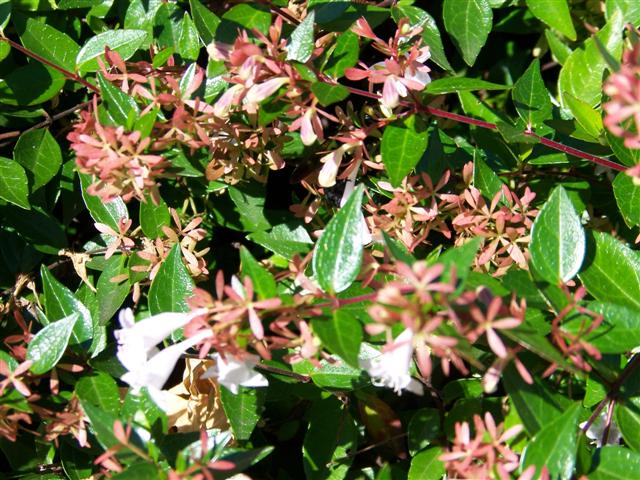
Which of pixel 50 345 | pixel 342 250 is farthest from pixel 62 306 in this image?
pixel 342 250

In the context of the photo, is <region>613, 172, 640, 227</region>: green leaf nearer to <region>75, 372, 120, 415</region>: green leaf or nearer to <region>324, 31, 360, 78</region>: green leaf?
<region>324, 31, 360, 78</region>: green leaf

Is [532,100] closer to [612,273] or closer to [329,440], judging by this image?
[612,273]

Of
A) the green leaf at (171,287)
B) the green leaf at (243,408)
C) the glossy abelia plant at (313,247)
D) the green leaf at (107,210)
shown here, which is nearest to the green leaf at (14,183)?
the glossy abelia plant at (313,247)

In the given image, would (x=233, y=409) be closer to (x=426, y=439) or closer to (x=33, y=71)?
(x=426, y=439)

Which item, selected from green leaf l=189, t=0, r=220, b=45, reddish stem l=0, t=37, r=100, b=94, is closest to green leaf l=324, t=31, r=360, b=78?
green leaf l=189, t=0, r=220, b=45

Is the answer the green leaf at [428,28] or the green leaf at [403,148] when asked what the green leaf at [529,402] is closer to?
the green leaf at [403,148]

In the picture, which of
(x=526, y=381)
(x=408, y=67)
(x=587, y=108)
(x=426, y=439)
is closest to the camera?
(x=526, y=381)

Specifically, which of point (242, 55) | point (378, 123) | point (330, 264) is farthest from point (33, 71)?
point (330, 264)
